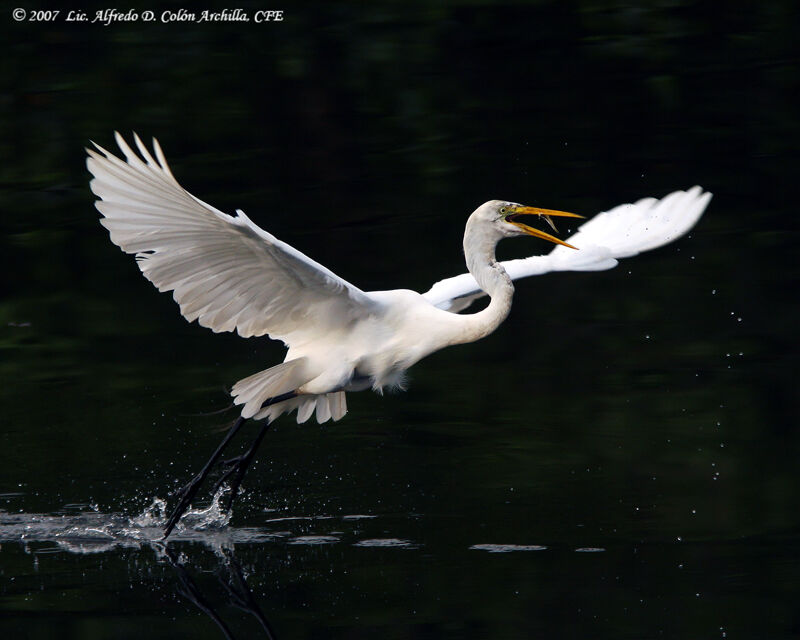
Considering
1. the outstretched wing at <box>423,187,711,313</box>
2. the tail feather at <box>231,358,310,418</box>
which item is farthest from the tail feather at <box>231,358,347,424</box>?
the outstretched wing at <box>423,187,711,313</box>

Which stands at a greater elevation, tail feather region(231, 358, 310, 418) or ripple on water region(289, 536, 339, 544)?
tail feather region(231, 358, 310, 418)

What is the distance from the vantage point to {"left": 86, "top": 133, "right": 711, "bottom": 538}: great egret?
4914 millimetres

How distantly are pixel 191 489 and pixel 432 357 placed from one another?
6.66 feet

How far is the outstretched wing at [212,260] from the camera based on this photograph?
4.82 metres

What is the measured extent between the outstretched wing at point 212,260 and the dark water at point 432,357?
0.76 meters

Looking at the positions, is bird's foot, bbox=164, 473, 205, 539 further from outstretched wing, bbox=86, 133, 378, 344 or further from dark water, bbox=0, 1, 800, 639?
outstretched wing, bbox=86, 133, 378, 344

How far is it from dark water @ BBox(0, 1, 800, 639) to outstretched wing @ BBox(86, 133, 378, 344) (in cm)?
76

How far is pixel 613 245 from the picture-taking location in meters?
6.18

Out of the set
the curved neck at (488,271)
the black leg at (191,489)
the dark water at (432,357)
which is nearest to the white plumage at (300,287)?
the curved neck at (488,271)

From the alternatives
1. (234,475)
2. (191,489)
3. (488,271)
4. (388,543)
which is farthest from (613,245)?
(191,489)

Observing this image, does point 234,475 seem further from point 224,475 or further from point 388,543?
point 388,543

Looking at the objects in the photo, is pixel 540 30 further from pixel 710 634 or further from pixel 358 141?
pixel 710 634

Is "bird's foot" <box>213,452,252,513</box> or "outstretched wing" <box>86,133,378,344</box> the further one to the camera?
"bird's foot" <box>213,452,252,513</box>

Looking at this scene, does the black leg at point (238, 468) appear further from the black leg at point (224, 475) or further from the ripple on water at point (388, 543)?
the ripple on water at point (388, 543)
